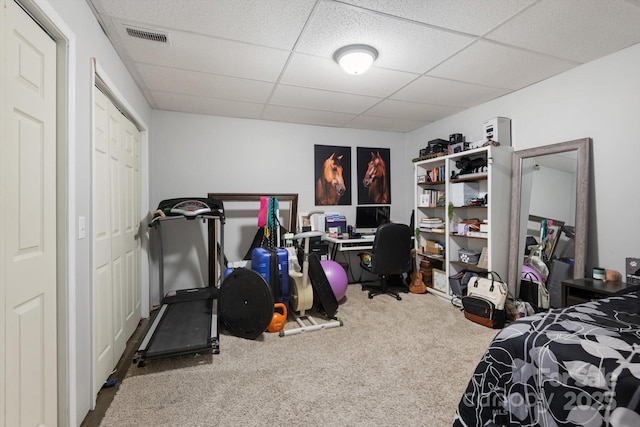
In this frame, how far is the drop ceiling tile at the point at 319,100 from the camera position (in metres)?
3.23

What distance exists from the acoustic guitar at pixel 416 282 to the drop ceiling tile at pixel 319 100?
7.24ft

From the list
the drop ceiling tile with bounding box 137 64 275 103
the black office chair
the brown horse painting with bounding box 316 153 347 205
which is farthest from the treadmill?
the black office chair

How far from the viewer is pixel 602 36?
2205 millimetres

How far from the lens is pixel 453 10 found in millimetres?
1889

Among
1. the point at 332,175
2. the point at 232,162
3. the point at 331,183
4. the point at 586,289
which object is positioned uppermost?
the point at 232,162

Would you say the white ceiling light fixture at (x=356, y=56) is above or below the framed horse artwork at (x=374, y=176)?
above

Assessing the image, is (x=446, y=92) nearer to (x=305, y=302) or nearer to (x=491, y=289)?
(x=491, y=289)

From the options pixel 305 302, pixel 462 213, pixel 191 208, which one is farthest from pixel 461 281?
pixel 191 208

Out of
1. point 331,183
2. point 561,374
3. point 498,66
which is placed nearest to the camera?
point 561,374

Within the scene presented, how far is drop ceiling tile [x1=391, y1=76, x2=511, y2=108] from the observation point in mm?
3037

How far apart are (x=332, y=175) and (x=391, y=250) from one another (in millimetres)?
1582

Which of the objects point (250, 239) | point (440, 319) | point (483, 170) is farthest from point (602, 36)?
point (250, 239)

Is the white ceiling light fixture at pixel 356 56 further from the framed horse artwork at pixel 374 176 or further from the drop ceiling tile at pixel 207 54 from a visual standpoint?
the framed horse artwork at pixel 374 176

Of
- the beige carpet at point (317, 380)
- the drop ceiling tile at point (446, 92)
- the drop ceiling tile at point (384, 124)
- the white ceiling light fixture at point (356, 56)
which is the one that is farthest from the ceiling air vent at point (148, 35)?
the drop ceiling tile at point (384, 124)
